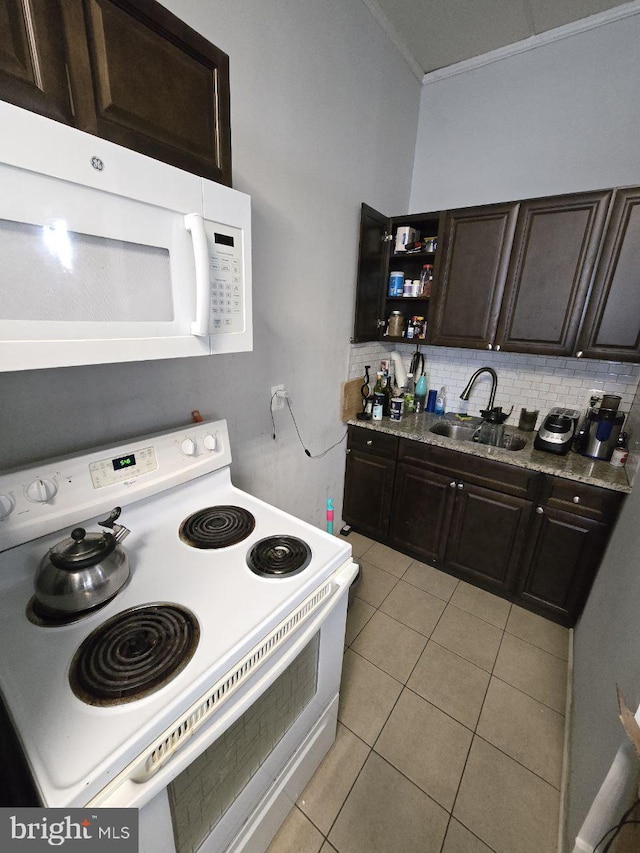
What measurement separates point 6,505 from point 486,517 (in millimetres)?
2028

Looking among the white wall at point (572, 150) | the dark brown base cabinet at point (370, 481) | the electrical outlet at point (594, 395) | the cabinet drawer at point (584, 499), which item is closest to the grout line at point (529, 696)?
the white wall at point (572, 150)

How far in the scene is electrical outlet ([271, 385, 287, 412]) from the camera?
5.48 feet

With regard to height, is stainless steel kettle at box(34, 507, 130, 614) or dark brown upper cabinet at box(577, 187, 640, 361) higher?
dark brown upper cabinet at box(577, 187, 640, 361)

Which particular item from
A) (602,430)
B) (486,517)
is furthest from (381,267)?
(486,517)

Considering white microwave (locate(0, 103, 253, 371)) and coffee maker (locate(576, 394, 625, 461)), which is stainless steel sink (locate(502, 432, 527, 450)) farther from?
white microwave (locate(0, 103, 253, 371))

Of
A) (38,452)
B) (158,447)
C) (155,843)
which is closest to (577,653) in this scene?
(155,843)

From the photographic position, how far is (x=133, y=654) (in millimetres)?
680

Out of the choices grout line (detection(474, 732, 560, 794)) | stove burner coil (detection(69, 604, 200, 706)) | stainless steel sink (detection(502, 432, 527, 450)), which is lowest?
grout line (detection(474, 732, 560, 794))

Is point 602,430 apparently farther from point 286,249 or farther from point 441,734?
point 286,249

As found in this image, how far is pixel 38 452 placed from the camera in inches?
36.6

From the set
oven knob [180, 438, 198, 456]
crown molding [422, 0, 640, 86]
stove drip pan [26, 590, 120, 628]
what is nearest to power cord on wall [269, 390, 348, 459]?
oven knob [180, 438, 198, 456]

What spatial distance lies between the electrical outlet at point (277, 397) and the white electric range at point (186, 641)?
43cm

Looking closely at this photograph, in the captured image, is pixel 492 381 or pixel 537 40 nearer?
pixel 537 40

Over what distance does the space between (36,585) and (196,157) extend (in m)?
1.02
